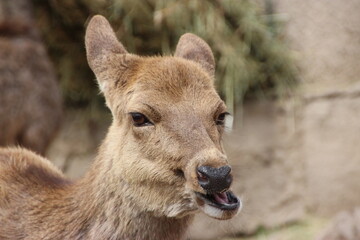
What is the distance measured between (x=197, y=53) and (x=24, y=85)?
3.30 meters

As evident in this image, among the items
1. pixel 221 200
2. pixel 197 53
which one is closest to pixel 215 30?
pixel 197 53

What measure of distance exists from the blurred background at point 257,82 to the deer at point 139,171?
3111 millimetres

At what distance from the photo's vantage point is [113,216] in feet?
15.6

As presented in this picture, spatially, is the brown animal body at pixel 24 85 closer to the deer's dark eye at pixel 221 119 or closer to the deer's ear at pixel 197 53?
the deer's ear at pixel 197 53

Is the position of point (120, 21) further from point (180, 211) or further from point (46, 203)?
point (180, 211)

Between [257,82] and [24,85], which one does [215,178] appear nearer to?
[24,85]

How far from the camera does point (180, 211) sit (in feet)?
14.8

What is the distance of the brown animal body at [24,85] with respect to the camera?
322 inches

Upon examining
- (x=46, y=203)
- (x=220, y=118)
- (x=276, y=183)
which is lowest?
(x=276, y=183)

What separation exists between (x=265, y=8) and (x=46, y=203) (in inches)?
167

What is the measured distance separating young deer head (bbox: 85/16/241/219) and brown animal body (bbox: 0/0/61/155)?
3.24 metres

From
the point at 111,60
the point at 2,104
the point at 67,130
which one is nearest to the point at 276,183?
the point at 67,130

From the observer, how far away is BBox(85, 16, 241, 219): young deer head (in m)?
4.34

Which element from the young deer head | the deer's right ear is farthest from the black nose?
the deer's right ear
